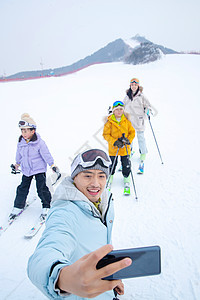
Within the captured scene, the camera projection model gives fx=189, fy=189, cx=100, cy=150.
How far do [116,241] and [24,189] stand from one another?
1.99 meters

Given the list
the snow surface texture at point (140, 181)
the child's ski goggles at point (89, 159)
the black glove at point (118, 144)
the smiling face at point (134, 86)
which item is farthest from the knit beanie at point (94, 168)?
the smiling face at point (134, 86)

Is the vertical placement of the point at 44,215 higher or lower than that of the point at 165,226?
higher

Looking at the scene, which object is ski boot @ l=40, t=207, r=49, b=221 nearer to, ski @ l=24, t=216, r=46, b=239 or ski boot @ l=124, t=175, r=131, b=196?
ski @ l=24, t=216, r=46, b=239

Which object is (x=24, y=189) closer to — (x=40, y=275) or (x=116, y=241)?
(x=116, y=241)

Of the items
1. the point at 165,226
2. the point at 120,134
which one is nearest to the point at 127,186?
the point at 120,134

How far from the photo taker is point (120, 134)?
4.45 meters

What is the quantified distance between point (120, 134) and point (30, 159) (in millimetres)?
2077

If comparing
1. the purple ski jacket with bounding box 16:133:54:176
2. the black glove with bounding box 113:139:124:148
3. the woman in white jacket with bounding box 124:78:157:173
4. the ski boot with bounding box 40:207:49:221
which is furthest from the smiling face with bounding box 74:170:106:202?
the woman in white jacket with bounding box 124:78:157:173

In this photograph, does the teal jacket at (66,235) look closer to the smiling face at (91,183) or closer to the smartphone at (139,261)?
the smiling face at (91,183)

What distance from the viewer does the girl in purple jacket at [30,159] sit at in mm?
3441

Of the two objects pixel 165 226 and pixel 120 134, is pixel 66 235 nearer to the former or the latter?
pixel 165 226

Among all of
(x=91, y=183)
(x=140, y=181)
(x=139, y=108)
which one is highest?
(x=139, y=108)

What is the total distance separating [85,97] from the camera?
14.3 meters

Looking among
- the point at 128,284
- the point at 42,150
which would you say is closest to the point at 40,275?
the point at 128,284
